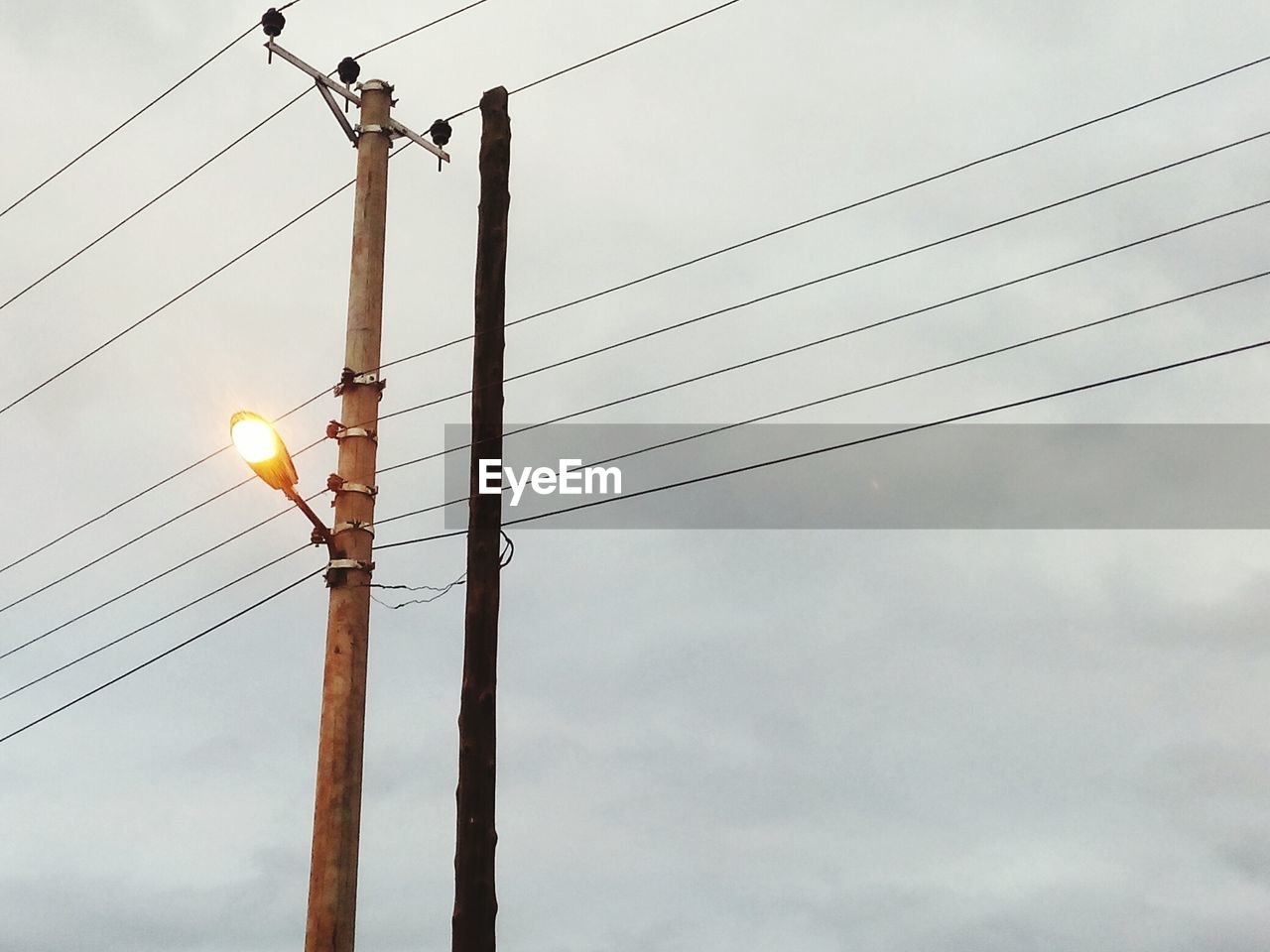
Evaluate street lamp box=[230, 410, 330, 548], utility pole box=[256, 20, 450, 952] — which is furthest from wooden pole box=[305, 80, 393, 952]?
street lamp box=[230, 410, 330, 548]

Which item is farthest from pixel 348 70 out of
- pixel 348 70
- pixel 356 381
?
pixel 356 381

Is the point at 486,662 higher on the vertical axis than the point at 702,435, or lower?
lower

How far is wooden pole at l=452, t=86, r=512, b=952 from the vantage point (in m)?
9.28

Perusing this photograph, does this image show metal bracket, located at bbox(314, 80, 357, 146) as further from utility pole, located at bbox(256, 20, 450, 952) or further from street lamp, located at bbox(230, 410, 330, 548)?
street lamp, located at bbox(230, 410, 330, 548)

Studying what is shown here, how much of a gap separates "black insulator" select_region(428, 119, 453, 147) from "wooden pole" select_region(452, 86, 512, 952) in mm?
1207

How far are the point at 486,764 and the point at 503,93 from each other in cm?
588

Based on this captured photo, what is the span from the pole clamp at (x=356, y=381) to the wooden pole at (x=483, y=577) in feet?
2.66

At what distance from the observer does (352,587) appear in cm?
1031

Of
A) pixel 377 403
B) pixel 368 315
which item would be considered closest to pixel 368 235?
pixel 368 315

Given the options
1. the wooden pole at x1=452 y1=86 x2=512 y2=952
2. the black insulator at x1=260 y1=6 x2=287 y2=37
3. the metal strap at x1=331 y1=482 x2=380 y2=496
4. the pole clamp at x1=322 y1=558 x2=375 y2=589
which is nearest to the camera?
the wooden pole at x1=452 y1=86 x2=512 y2=952

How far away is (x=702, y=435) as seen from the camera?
13.5m

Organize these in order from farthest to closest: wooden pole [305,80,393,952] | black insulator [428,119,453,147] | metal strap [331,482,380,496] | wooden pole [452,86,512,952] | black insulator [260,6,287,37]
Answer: black insulator [428,119,453,147] < black insulator [260,6,287,37] < metal strap [331,482,380,496] < wooden pole [305,80,393,952] < wooden pole [452,86,512,952]

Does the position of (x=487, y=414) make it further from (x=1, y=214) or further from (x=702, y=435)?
(x=1, y=214)

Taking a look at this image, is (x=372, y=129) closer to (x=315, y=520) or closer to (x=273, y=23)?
(x=273, y=23)
